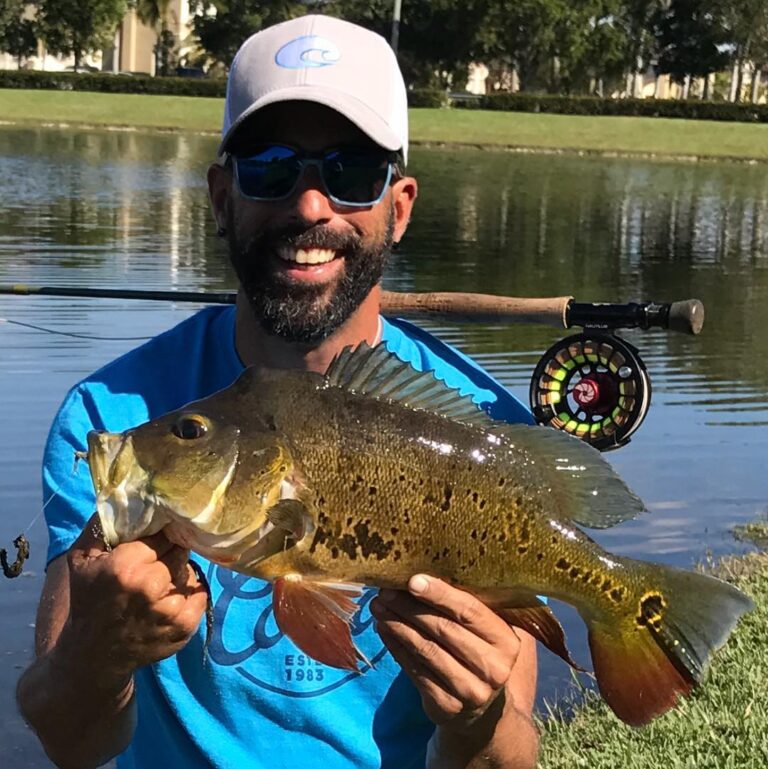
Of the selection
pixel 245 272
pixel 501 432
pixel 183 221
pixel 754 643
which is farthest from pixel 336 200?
pixel 183 221

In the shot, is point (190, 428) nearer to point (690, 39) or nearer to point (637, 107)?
point (637, 107)

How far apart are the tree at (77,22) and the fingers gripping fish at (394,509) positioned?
215 feet

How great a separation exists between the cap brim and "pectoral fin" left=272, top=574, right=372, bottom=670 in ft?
3.89

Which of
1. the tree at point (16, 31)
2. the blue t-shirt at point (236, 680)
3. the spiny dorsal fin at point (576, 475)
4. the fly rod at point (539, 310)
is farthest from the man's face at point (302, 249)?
the tree at point (16, 31)

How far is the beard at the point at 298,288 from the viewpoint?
2957mm

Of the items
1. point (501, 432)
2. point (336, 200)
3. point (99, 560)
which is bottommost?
point (99, 560)

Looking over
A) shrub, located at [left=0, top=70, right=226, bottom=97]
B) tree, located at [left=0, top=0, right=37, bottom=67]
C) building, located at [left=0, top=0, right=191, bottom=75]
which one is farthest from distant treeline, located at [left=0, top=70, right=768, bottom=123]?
building, located at [left=0, top=0, right=191, bottom=75]

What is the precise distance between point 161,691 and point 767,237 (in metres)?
21.8

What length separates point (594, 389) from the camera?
492 centimetres

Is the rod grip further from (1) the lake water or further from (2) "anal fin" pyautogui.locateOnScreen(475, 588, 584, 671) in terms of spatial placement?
(2) "anal fin" pyautogui.locateOnScreen(475, 588, 584, 671)

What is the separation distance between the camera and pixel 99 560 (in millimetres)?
2217

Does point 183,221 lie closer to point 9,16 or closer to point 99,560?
point 99,560

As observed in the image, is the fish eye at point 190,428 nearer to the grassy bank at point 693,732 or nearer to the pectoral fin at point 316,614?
the pectoral fin at point 316,614

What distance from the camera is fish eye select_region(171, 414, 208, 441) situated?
7.06ft
